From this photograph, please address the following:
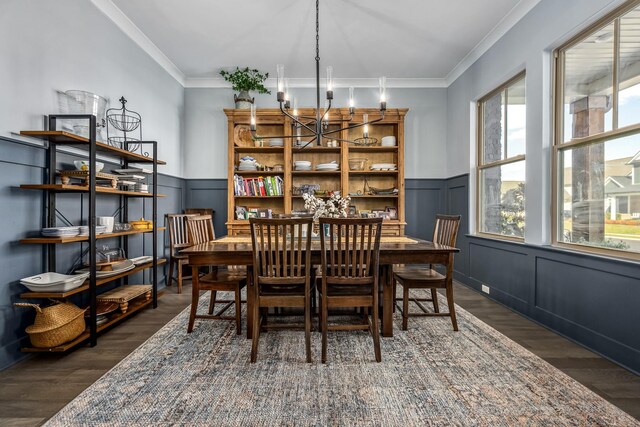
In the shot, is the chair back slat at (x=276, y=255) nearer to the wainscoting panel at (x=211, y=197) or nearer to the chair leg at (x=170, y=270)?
the chair leg at (x=170, y=270)

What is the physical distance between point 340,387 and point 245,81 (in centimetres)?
384

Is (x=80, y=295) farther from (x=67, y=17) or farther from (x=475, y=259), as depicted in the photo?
(x=475, y=259)

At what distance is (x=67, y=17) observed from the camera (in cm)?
252

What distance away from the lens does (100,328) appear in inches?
96.4

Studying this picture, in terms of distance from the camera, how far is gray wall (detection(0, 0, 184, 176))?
206 cm

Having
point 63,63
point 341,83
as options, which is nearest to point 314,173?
point 341,83

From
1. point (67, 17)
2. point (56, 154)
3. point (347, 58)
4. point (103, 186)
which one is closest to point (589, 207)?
point (347, 58)

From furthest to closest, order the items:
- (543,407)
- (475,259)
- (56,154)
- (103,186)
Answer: (475,259) < (103,186) < (56,154) < (543,407)

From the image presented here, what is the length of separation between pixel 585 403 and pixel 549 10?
9.71ft

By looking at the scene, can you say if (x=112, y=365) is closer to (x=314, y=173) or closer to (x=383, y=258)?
(x=383, y=258)

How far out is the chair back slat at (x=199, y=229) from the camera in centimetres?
295

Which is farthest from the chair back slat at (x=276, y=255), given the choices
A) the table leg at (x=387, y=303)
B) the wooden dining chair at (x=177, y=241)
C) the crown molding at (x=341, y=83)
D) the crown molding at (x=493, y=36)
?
the crown molding at (x=341, y=83)

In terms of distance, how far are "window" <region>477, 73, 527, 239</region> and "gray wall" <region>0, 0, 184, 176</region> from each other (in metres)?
4.02

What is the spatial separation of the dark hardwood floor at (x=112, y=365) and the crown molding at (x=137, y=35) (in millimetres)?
2859
